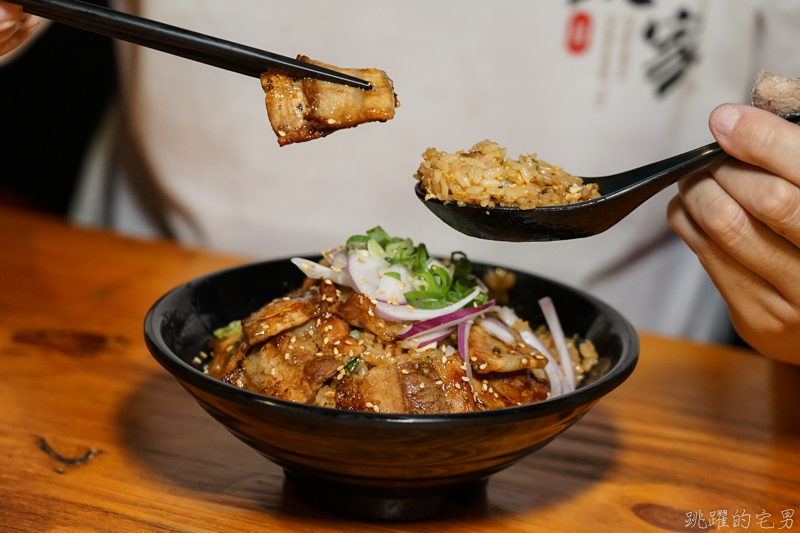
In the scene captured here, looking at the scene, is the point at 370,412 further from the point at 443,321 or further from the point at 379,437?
the point at 443,321

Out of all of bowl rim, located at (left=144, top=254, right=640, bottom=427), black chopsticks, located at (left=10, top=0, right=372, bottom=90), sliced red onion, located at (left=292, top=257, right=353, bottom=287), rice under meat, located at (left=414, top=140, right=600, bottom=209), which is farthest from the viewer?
sliced red onion, located at (left=292, top=257, right=353, bottom=287)

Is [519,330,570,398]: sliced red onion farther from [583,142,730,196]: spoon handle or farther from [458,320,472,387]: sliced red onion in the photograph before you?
[583,142,730,196]: spoon handle

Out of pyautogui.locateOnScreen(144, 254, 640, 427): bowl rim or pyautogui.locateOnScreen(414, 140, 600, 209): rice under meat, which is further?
pyautogui.locateOnScreen(414, 140, 600, 209): rice under meat

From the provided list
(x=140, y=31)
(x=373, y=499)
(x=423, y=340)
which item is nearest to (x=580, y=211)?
(x=423, y=340)

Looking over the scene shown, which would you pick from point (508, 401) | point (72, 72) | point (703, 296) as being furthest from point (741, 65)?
point (72, 72)

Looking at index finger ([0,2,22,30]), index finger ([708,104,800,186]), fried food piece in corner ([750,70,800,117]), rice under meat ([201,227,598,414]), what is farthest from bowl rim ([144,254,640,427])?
index finger ([0,2,22,30])

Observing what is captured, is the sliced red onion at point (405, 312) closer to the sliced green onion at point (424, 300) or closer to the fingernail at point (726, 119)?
the sliced green onion at point (424, 300)

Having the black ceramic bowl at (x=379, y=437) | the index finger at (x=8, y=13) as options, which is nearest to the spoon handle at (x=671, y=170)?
the black ceramic bowl at (x=379, y=437)
